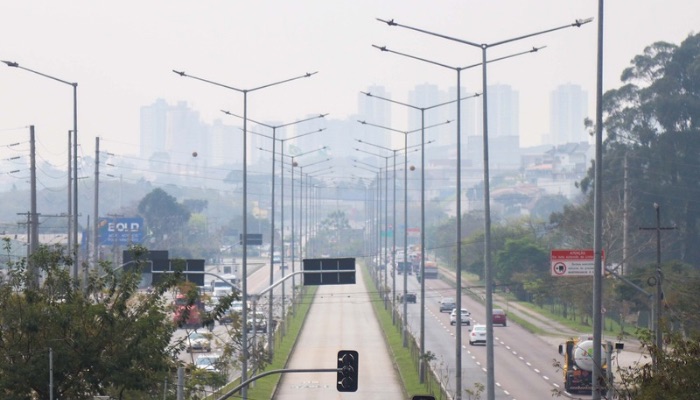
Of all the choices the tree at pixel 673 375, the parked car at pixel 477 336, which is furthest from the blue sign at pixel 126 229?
the tree at pixel 673 375

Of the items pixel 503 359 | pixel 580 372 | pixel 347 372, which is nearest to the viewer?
pixel 347 372

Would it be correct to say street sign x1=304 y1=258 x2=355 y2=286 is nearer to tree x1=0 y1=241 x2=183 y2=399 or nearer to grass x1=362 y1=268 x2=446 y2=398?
grass x1=362 y1=268 x2=446 y2=398

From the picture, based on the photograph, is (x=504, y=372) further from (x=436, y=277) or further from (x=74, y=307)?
(x=436, y=277)

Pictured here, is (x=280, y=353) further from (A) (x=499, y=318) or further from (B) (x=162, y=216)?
(B) (x=162, y=216)

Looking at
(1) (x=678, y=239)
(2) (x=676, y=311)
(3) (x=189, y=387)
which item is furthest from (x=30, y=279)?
(1) (x=678, y=239)

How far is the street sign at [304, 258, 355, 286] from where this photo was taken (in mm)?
53441

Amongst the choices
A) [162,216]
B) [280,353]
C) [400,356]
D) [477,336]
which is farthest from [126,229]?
[400,356]

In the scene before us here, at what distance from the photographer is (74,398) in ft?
108

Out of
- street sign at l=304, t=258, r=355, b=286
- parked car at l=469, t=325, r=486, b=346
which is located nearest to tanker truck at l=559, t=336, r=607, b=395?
street sign at l=304, t=258, r=355, b=286

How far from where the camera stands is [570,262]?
69.4 meters

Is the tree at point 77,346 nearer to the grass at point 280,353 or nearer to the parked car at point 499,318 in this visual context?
the grass at point 280,353

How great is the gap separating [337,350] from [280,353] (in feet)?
12.3

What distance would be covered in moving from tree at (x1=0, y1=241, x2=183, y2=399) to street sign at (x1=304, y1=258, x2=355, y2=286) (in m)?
17.5

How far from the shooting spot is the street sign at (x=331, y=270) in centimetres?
5344
